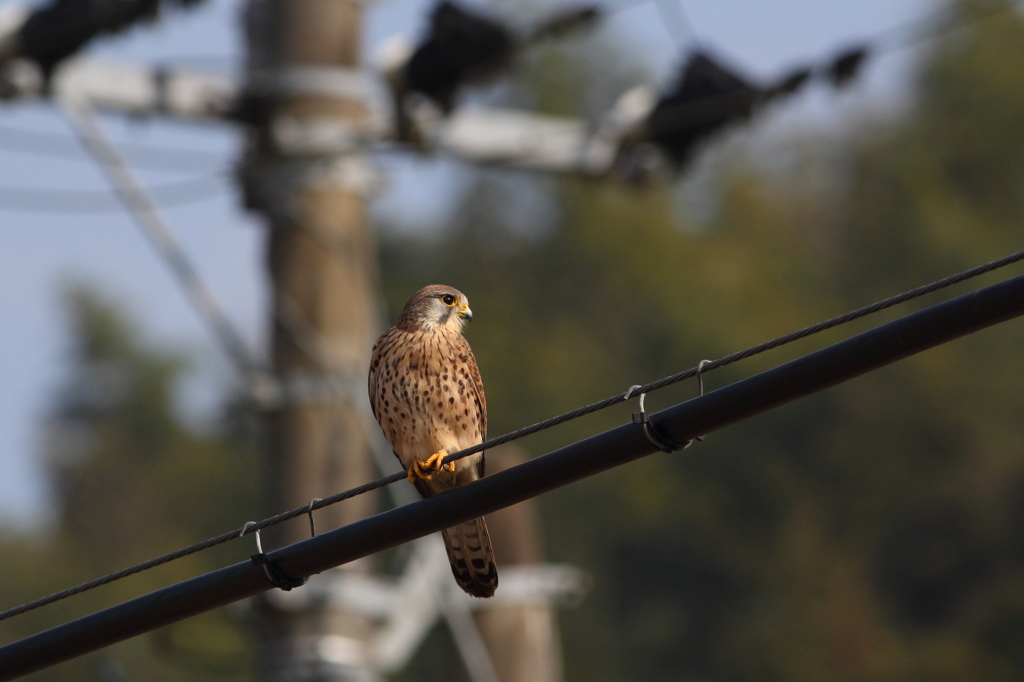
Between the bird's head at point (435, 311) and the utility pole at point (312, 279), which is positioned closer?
the bird's head at point (435, 311)

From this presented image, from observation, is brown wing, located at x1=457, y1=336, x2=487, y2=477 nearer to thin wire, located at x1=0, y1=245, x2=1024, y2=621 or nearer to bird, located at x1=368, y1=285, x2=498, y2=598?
bird, located at x1=368, y1=285, x2=498, y2=598

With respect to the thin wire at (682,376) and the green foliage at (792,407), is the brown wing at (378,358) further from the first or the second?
the green foliage at (792,407)

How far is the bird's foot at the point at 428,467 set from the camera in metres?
5.55

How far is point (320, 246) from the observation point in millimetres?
8711

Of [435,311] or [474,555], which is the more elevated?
[435,311]

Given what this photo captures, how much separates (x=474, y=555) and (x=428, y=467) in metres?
0.37

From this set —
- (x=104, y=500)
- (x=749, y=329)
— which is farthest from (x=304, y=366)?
(x=104, y=500)

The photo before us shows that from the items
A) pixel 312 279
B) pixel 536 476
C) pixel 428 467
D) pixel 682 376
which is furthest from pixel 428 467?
pixel 312 279

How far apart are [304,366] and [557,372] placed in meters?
35.3

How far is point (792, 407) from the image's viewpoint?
40.2 meters

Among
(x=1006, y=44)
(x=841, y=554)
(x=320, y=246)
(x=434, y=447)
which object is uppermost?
(x=1006, y=44)

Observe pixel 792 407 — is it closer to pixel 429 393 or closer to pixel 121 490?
pixel 121 490

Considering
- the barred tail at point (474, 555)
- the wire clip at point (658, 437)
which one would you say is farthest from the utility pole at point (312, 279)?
the wire clip at point (658, 437)

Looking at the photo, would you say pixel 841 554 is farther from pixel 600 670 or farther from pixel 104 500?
pixel 104 500
